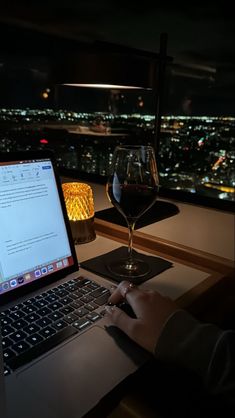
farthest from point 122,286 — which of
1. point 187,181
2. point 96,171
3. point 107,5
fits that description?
point 107,5

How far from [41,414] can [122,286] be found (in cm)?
29

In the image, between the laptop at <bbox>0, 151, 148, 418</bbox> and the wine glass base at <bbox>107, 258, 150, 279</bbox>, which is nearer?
the laptop at <bbox>0, 151, 148, 418</bbox>

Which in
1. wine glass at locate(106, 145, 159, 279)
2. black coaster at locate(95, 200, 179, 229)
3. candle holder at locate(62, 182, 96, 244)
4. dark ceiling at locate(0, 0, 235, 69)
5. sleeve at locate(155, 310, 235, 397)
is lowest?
sleeve at locate(155, 310, 235, 397)

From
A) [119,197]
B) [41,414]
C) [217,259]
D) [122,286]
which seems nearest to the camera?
[41,414]

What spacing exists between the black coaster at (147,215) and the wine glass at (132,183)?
32cm

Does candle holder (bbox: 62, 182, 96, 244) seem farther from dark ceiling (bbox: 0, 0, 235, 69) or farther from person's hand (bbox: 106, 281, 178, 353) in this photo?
dark ceiling (bbox: 0, 0, 235, 69)

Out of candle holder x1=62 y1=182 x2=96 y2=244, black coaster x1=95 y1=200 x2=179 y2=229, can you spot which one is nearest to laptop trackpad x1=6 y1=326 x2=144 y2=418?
candle holder x1=62 y1=182 x2=96 y2=244

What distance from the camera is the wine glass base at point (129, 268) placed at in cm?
79

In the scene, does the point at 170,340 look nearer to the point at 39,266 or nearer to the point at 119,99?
the point at 39,266

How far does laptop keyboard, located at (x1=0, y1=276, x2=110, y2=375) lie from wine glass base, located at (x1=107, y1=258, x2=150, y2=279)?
8cm

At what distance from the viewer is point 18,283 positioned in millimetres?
680

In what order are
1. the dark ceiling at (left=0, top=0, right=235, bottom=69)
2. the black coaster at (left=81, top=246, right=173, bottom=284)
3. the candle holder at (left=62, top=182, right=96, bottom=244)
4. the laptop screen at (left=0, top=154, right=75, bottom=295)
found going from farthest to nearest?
the dark ceiling at (left=0, top=0, right=235, bottom=69), the candle holder at (left=62, top=182, right=96, bottom=244), the black coaster at (left=81, top=246, right=173, bottom=284), the laptop screen at (left=0, top=154, right=75, bottom=295)

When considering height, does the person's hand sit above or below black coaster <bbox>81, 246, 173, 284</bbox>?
above

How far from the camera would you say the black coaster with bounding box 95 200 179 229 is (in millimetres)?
1161
